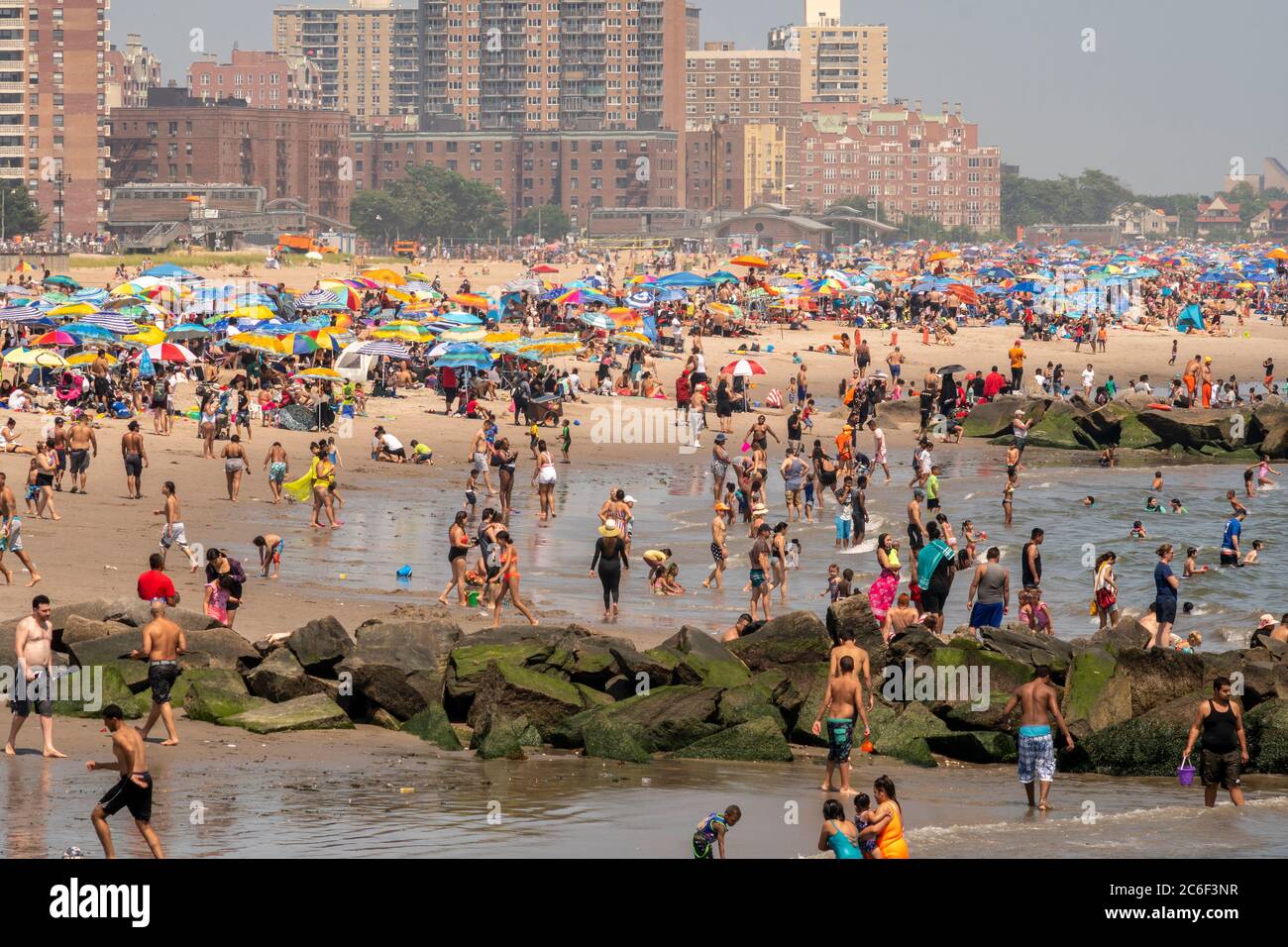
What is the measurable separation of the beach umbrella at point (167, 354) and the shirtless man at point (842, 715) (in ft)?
80.8

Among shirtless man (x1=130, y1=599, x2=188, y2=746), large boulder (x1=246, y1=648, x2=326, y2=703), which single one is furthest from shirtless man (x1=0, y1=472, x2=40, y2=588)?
shirtless man (x1=130, y1=599, x2=188, y2=746)

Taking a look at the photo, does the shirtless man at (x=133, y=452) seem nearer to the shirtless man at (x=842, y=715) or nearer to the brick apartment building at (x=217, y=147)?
the shirtless man at (x=842, y=715)

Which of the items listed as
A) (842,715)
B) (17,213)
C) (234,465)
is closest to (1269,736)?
(842,715)

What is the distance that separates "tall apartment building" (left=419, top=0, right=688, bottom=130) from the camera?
177375 millimetres

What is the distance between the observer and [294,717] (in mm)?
13938

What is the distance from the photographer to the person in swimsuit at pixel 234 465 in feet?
84.4

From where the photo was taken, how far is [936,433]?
38.0 m

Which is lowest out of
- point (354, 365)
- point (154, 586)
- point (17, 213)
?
point (154, 586)

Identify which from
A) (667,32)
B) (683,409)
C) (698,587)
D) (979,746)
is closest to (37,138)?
(667,32)

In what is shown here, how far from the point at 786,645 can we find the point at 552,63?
172m

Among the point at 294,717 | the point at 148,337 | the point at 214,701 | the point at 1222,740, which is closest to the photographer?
the point at 1222,740

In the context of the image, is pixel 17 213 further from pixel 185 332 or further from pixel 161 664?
pixel 161 664

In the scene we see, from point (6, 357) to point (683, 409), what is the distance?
13.5 meters
